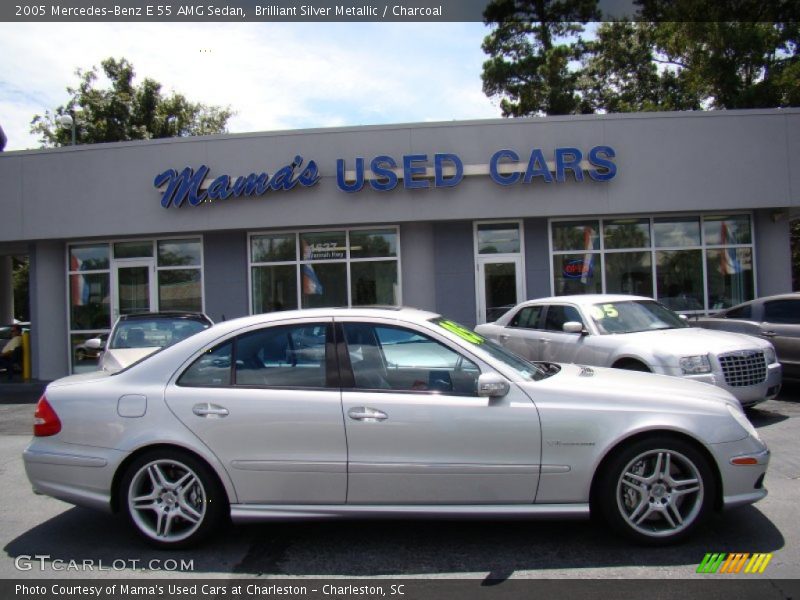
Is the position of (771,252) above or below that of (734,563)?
above

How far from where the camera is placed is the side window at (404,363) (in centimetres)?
415

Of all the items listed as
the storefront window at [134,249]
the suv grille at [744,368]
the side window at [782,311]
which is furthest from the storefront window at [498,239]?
the storefront window at [134,249]

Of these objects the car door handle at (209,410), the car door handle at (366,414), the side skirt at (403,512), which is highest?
the car door handle at (209,410)

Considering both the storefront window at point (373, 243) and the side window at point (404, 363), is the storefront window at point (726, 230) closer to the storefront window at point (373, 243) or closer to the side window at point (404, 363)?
the storefront window at point (373, 243)

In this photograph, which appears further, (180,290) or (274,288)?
(180,290)

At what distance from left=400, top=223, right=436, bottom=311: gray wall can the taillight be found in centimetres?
967

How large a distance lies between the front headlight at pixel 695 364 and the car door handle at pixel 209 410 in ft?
16.9

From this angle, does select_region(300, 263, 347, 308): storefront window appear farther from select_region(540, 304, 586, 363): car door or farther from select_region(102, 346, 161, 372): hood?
select_region(540, 304, 586, 363): car door

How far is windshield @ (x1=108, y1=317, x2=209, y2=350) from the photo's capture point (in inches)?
382

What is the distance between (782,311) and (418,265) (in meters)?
6.83

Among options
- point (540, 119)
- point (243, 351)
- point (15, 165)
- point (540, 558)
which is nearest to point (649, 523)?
point (540, 558)

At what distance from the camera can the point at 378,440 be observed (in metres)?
3.96

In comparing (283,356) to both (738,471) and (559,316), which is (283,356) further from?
(559,316)

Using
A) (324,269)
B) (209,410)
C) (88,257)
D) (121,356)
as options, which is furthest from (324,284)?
(209,410)
